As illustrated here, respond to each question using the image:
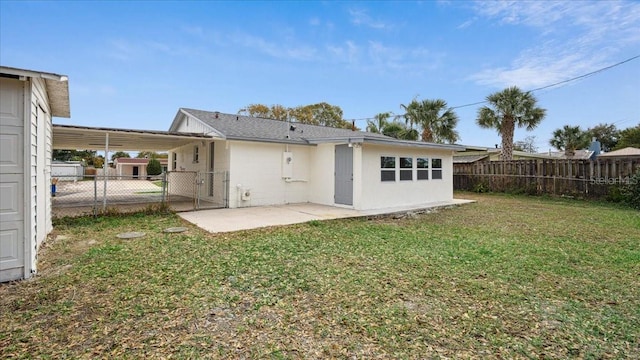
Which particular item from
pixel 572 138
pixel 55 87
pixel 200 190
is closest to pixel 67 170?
pixel 200 190

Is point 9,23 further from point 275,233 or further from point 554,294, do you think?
point 554,294

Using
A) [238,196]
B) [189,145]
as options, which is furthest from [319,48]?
[238,196]

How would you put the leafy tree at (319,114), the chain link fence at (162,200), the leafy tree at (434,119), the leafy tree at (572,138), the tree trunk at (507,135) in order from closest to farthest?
1. the chain link fence at (162,200)
2. the tree trunk at (507,135)
3. the leafy tree at (434,119)
4. the leafy tree at (572,138)
5. the leafy tree at (319,114)

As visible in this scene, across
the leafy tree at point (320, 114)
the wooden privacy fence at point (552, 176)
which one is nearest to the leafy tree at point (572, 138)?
the wooden privacy fence at point (552, 176)

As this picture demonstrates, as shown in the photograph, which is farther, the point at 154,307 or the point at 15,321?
the point at 154,307

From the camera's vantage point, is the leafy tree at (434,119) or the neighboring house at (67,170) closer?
the neighboring house at (67,170)

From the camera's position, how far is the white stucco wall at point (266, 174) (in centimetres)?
1036

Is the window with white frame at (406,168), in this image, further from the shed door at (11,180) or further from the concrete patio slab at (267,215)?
the shed door at (11,180)

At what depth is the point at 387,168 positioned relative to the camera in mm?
10914

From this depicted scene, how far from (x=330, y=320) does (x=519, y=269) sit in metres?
3.18

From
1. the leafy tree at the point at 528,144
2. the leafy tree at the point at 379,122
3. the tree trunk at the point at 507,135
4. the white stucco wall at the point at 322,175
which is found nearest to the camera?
the white stucco wall at the point at 322,175

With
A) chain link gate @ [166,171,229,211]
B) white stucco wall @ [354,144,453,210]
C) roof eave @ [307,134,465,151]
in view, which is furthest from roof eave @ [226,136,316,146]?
white stucco wall @ [354,144,453,210]

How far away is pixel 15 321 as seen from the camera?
290cm

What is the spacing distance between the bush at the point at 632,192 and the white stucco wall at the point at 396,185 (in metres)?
6.17
